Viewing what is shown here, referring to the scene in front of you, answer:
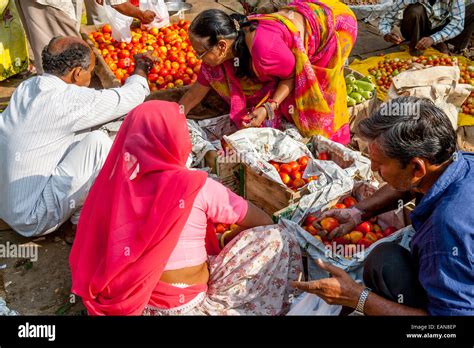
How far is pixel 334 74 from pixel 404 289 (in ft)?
7.77

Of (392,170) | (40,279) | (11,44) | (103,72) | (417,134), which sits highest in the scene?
(417,134)

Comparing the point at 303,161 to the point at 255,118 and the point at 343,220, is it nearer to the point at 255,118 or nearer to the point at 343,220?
the point at 255,118

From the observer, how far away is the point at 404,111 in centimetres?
233

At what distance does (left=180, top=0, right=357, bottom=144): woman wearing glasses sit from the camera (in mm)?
3941

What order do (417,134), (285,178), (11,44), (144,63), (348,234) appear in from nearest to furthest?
(417,134) → (348,234) → (285,178) → (144,63) → (11,44)

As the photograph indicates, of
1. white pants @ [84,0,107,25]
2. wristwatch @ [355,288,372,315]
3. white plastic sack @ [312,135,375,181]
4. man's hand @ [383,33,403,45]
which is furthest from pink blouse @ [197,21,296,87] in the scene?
man's hand @ [383,33,403,45]

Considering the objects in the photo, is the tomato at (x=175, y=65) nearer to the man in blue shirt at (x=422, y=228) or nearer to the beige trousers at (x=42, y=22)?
the beige trousers at (x=42, y=22)

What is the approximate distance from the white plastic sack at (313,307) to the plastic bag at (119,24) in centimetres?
369

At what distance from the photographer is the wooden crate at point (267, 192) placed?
345cm

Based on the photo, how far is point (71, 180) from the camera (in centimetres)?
369

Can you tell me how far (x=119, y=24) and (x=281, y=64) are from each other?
2145 mm

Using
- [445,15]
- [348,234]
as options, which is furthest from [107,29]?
[445,15]

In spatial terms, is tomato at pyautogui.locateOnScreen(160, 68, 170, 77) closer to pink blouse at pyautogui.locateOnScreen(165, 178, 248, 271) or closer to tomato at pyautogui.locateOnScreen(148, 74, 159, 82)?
tomato at pyautogui.locateOnScreen(148, 74, 159, 82)

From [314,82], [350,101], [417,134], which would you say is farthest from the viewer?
[350,101]
